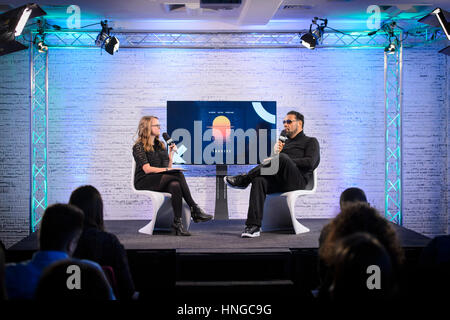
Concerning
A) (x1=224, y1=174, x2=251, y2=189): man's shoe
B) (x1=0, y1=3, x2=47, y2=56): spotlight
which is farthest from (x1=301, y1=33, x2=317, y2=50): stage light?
(x1=0, y1=3, x2=47, y2=56): spotlight

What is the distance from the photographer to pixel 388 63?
6887 millimetres

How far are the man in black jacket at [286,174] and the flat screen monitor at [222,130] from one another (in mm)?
1295

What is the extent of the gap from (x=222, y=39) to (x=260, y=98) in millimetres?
1110

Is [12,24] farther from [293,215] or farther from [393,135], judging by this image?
[393,135]

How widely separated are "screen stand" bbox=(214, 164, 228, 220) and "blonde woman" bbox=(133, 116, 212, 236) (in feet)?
4.81

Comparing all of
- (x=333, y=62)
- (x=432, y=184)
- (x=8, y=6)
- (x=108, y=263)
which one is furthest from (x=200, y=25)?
(x=108, y=263)

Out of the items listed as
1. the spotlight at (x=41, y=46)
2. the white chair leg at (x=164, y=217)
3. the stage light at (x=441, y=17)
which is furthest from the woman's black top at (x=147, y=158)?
the stage light at (x=441, y=17)

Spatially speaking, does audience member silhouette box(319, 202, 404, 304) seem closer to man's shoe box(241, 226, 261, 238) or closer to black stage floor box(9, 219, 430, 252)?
black stage floor box(9, 219, 430, 252)

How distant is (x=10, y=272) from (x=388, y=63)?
6478mm

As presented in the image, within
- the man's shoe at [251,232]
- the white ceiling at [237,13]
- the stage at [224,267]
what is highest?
the white ceiling at [237,13]

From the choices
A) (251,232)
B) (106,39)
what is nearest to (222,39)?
(106,39)

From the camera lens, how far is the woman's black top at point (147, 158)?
517cm

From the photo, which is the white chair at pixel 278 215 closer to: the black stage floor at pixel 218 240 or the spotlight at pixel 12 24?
the black stage floor at pixel 218 240

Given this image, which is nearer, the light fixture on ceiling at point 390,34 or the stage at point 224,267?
the stage at point 224,267
